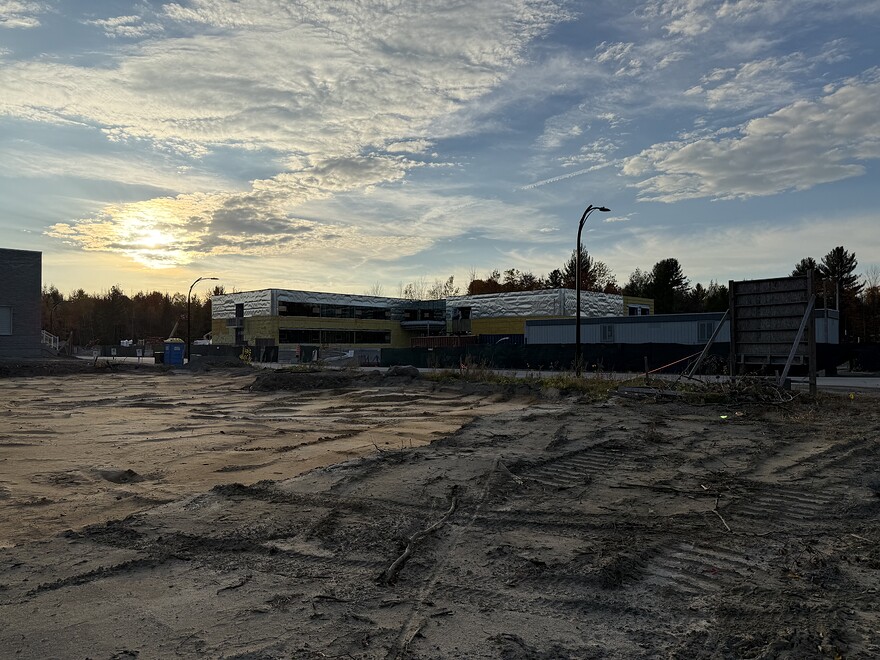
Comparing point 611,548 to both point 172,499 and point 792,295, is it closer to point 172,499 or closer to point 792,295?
point 172,499

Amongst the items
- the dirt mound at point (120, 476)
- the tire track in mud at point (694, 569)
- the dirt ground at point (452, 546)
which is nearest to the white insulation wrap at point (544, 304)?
the dirt ground at point (452, 546)

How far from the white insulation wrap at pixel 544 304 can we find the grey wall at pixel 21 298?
4113cm

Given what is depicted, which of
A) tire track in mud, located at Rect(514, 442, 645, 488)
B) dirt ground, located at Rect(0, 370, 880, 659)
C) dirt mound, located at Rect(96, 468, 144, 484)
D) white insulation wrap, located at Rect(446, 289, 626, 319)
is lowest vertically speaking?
dirt mound, located at Rect(96, 468, 144, 484)

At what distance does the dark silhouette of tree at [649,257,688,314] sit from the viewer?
79.1m

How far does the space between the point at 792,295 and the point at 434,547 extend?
1497 cm

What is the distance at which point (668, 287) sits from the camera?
80250mm

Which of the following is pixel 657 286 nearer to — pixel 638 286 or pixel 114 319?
pixel 638 286

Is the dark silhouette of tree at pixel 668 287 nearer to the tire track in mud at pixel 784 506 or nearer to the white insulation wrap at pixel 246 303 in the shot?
the white insulation wrap at pixel 246 303

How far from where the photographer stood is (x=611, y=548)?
16.5 ft

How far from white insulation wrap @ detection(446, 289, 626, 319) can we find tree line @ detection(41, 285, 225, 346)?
47.1 metres

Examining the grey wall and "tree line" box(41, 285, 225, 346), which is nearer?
the grey wall

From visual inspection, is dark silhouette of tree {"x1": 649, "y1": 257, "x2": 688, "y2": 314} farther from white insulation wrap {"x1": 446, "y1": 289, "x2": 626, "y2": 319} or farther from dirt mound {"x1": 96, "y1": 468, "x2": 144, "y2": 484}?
dirt mound {"x1": 96, "y1": 468, "x2": 144, "y2": 484}

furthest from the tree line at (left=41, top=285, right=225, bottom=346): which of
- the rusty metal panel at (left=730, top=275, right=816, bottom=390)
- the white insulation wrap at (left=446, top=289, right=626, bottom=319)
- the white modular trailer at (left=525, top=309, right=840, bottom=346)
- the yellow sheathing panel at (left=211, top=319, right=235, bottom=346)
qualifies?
the rusty metal panel at (left=730, top=275, right=816, bottom=390)

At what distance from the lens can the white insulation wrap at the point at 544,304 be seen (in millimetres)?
61875
